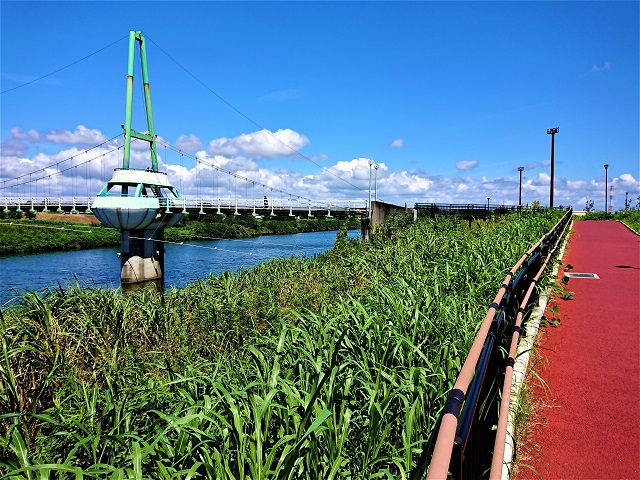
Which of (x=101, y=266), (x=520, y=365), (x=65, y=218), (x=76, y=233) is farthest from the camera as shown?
(x=65, y=218)

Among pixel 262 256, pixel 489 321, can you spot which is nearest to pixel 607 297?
pixel 489 321

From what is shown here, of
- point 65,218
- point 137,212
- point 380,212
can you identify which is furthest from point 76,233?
point 380,212

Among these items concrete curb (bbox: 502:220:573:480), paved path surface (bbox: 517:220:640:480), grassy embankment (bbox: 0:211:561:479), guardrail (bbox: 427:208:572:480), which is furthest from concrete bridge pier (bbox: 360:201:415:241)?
guardrail (bbox: 427:208:572:480)

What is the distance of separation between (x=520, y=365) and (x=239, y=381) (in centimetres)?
277

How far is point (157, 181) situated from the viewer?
38.4m

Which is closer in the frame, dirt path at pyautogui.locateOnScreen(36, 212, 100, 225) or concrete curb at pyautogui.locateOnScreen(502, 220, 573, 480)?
concrete curb at pyautogui.locateOnScreen(502, 220, 573, 480)

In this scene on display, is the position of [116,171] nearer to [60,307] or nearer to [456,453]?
[60,307]

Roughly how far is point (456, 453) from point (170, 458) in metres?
2.07

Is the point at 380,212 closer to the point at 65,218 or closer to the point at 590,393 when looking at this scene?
the point at 590,393

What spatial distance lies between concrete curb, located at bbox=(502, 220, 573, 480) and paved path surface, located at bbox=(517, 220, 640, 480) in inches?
5.6

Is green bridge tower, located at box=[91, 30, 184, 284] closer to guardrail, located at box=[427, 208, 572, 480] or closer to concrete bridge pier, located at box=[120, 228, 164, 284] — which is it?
concrete bridge pier, located at box=[120, 228, 164, 284]

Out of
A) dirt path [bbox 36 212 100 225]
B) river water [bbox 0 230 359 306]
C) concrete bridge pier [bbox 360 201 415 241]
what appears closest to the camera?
river water [bbox 0 230 359 306]

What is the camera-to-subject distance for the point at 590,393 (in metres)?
4.19

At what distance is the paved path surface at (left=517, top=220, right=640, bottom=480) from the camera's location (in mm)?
3148
